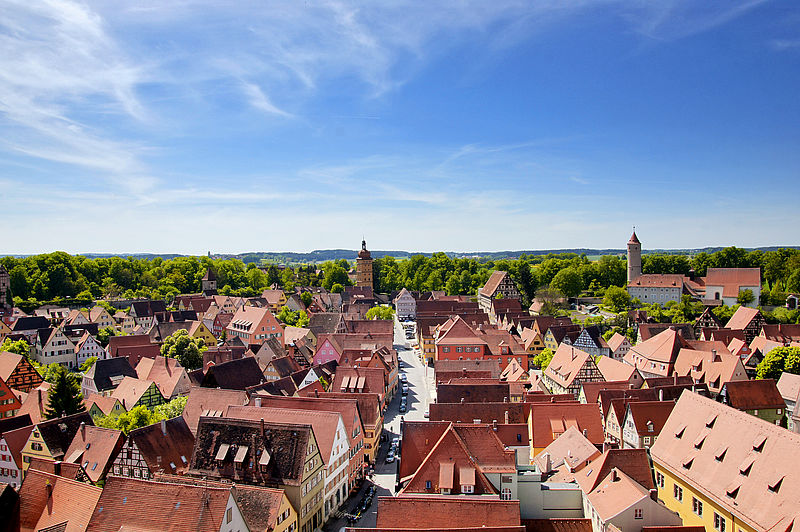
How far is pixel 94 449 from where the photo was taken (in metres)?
33.0

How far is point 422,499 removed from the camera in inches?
909

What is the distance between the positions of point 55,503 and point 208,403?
46.4 feet

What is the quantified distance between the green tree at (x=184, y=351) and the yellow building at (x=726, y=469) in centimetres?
5416

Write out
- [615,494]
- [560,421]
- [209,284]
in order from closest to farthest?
[615,494] → [560,421] → [209,284]

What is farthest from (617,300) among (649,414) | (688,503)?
(688,503)

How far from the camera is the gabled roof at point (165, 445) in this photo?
31141mm

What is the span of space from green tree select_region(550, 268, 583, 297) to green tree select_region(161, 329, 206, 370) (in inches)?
3212

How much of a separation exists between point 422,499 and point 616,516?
969 cm

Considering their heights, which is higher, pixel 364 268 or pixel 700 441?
pixel 364 268

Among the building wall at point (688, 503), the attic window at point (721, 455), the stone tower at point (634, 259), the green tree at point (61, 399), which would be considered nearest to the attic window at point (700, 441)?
the attic window at point (721, 455)

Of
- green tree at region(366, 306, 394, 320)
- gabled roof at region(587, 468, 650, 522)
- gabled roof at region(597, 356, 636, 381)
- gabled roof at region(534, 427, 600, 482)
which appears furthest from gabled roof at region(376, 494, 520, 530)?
green tree at region(366, 306, 394, 320)

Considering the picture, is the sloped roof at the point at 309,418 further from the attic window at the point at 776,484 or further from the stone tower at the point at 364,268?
the stone tower at the point at 364,268

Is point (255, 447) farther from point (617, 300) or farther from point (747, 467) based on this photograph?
point (617, 300)

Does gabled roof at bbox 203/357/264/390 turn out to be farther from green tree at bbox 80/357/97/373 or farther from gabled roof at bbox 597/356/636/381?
gabled roof at bbox 597/356/636/381
